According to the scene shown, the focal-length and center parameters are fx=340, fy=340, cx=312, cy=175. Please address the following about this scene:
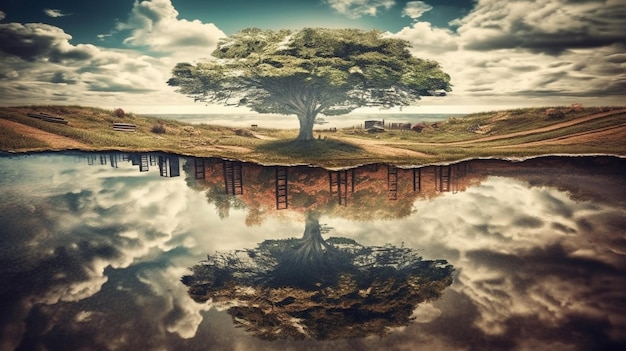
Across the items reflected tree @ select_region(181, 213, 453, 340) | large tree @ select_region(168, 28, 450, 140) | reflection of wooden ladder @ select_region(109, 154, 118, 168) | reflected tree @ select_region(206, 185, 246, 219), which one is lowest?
reflected tree @ select_region(181, 213, 453, 340)

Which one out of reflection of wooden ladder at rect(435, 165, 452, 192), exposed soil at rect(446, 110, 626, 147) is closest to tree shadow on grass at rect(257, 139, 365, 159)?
reflection of wooden ladder at rect(435, 165, 452, 192)

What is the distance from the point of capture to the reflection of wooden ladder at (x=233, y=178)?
17375mm

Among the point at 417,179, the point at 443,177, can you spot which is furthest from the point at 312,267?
the point at 443,177

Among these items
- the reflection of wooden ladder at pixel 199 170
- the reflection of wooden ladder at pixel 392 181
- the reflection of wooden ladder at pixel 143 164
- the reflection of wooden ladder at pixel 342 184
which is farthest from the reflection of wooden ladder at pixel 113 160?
the reflection of wooden ladder at pixel 392 181

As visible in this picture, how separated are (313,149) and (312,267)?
21683 millimetres

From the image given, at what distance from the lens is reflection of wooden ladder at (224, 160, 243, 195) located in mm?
17375

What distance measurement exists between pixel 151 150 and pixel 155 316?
1029 inches

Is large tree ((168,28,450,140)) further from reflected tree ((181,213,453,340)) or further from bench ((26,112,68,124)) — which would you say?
reflected tree ((181,213,453,340))

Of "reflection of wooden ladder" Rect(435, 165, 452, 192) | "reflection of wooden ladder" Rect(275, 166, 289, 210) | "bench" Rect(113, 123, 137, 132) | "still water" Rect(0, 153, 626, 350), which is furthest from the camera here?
"bench" Rect(113, 123, 137, 132)

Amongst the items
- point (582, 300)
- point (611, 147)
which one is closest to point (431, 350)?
point (582, 300)

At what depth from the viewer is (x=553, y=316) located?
6996 millimetres

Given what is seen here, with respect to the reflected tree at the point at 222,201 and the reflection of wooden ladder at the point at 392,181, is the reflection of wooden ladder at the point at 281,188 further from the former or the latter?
the reflection of wooden ladder at the point at 392,181

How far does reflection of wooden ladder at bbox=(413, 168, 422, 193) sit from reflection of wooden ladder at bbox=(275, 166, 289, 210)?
6.82 m

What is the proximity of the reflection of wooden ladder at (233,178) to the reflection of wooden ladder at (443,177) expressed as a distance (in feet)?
34.3
